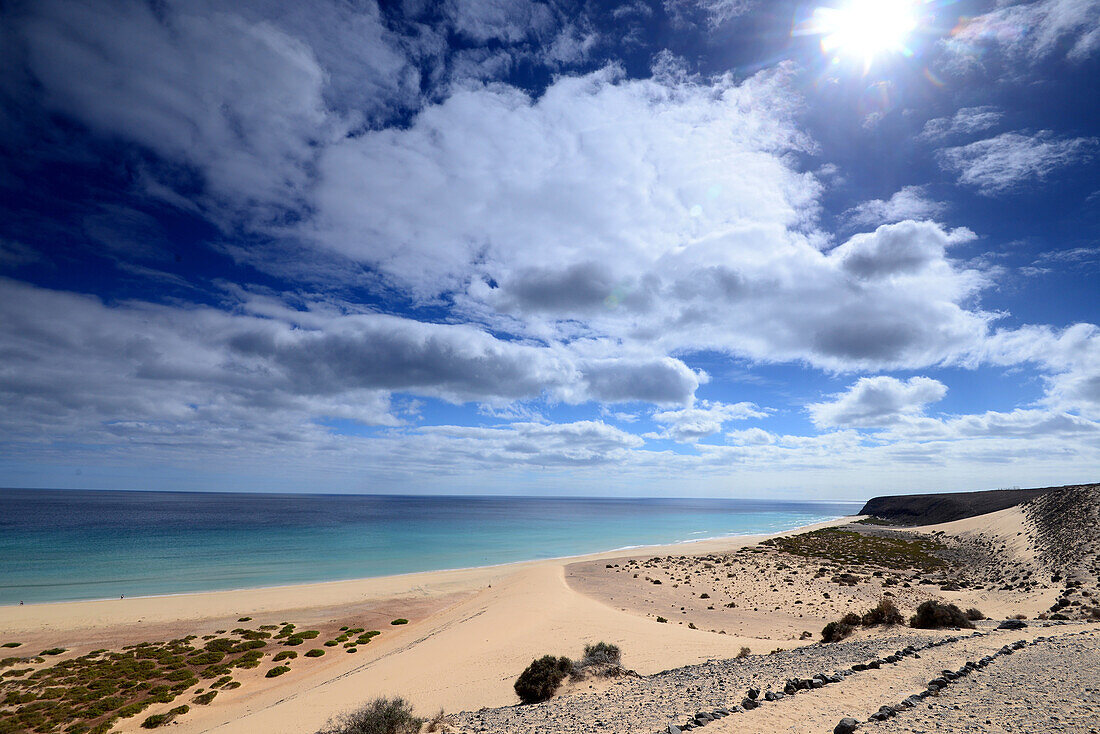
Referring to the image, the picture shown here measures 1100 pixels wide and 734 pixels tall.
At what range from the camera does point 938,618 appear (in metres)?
18.0

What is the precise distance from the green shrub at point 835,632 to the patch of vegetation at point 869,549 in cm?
2594

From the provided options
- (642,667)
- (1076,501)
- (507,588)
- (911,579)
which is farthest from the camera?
(1076,501)

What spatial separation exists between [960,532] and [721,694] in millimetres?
65116

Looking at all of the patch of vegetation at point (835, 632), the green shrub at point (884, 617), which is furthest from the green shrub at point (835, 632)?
Result: the green shrub at point (884, 617)

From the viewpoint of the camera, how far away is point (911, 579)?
32156 millimetres

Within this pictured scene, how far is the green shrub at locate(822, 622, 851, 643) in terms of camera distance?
17.6 meters

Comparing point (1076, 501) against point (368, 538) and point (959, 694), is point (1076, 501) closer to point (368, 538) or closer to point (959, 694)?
point (959, 694)

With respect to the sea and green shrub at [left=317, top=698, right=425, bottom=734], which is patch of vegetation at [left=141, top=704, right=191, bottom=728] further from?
the sea

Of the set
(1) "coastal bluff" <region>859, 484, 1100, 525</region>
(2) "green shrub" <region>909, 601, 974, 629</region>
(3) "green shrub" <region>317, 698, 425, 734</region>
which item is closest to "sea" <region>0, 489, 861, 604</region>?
(3) "green shrub" <region>317, 698, 425, 734</region>

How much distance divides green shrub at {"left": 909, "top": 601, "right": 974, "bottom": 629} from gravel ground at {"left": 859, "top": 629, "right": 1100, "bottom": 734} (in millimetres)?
5902

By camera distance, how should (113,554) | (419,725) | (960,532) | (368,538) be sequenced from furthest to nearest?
1. (368,538)
2. (960,532)
3. (113,554)
4. (419,725)

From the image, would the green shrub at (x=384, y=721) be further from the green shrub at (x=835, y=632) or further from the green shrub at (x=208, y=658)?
the green shrub at (x=835, y=632)

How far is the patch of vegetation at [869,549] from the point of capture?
39.9m

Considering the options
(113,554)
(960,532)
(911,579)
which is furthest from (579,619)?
(960,532)
